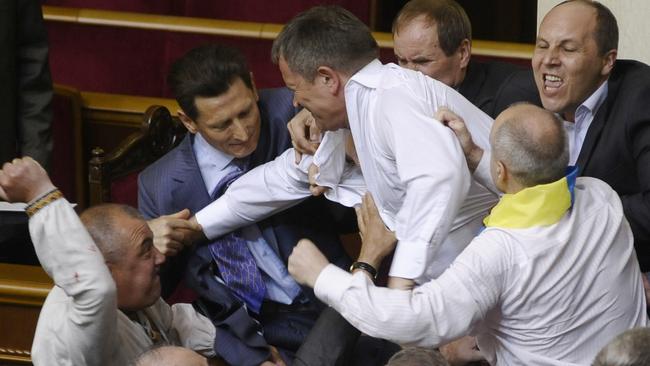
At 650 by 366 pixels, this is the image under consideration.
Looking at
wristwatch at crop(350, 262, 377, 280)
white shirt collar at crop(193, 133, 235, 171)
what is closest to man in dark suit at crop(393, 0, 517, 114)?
white shirt collar at crop(193, 133, 235, 171)

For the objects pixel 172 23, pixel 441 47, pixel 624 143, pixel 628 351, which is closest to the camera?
pixel 628 351

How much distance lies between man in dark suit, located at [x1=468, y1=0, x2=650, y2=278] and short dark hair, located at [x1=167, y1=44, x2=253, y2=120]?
728 millimetres

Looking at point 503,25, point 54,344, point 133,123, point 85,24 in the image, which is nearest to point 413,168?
point 54,344

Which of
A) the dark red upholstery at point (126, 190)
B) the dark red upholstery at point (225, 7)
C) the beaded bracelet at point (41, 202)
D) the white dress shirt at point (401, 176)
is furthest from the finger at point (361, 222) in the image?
the dark red upholstery at point (225, 7)

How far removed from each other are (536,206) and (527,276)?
0.40 feet

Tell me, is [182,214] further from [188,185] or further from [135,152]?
[135,152]

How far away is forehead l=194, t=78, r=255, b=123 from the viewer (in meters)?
3.00

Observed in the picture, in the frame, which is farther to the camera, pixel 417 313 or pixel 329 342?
pixel 329 342

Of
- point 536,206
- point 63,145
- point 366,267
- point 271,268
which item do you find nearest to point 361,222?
point 366,267

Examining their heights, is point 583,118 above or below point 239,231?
above

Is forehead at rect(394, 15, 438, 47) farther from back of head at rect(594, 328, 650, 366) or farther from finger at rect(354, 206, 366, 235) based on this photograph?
back of head at rect(594, 328, 650, 366)

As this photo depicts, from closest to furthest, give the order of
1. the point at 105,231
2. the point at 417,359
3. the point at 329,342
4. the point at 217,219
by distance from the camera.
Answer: the point at 417,359
the point at 105,231
the point at 329,342
the point at 217,219

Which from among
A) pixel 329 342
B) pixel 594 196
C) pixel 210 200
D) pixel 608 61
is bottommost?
pixel 329 342

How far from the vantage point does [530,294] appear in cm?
218
